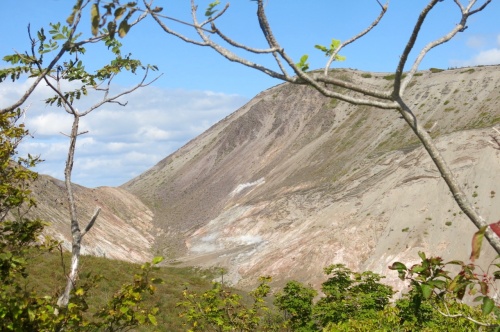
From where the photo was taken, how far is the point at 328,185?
199 feet

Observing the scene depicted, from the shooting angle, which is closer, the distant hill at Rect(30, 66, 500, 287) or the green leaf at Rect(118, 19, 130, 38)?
the green leaf at Rect(118, 19, 130, 38)

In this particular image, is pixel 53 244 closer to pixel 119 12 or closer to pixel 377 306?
pixel 119 12

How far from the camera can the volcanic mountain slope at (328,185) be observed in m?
42.8

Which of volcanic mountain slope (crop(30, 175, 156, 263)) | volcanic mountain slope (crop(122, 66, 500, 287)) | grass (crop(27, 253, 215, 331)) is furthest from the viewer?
volcanic mountain slope (crop(30, 175, 156, 263))

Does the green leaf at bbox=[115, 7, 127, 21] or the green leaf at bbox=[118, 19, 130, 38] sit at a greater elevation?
the green leaf at bbox=[115, 7, 127, 21]

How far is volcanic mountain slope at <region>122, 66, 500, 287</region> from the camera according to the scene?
4275 centimetres

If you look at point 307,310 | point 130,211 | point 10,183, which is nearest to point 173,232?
point 130,211

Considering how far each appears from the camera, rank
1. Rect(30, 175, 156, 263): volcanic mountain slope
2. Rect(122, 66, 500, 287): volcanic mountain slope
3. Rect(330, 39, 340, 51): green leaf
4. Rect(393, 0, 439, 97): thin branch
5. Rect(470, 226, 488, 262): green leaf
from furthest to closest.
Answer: Rect(30, 175, 156, 263): volcanic mountain slope
Rect(122, 66, 500, 287): volcanic mountain slope
Rect(330, 39, 340, 51): green leaf
Rect(393, 0, 439, 97): thin branch
Rect(470, 226, 488, 262): green leaf

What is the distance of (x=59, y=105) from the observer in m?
8.27

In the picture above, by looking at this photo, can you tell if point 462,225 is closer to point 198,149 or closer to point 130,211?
point 130,211

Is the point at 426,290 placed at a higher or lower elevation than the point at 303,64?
lower

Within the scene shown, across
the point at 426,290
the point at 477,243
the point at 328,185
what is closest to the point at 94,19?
the point at 477,243

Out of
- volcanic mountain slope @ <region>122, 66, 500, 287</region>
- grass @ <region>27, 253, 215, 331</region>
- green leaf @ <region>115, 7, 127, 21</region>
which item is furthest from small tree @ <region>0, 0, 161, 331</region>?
volcanic mountain slope @ <region>122, 66, 500, 287</region>

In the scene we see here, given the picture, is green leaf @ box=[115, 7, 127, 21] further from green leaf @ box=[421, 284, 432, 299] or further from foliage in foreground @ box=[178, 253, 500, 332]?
green leaf @ box=[421, 284, 432, 299]
